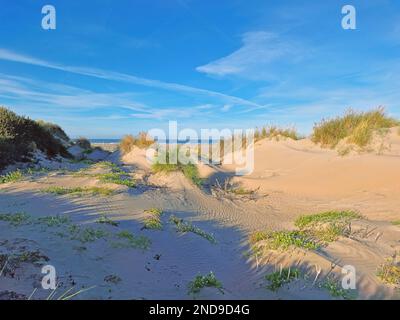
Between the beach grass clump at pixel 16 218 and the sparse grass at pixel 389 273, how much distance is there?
5.24 meters

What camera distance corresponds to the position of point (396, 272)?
14.4ft

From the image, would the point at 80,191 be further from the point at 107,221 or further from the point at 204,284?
the point at 204,284

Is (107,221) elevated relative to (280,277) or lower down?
elevated

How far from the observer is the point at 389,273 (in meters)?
4.40

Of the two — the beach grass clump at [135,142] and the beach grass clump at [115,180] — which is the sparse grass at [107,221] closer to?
the beach grass clump at [115,180]

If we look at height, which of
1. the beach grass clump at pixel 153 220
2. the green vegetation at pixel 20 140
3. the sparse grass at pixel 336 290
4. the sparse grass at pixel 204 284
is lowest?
the sparse grass at pixel 336 290

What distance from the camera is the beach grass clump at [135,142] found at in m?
18.0

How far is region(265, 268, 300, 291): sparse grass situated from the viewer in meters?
4.23

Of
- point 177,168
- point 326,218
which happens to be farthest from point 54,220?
point 177,168

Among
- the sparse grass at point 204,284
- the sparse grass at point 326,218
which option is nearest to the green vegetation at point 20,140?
the sparse grass at point 326,218

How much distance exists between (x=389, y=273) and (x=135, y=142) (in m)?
16.2

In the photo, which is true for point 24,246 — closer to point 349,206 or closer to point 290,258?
point 290,258
